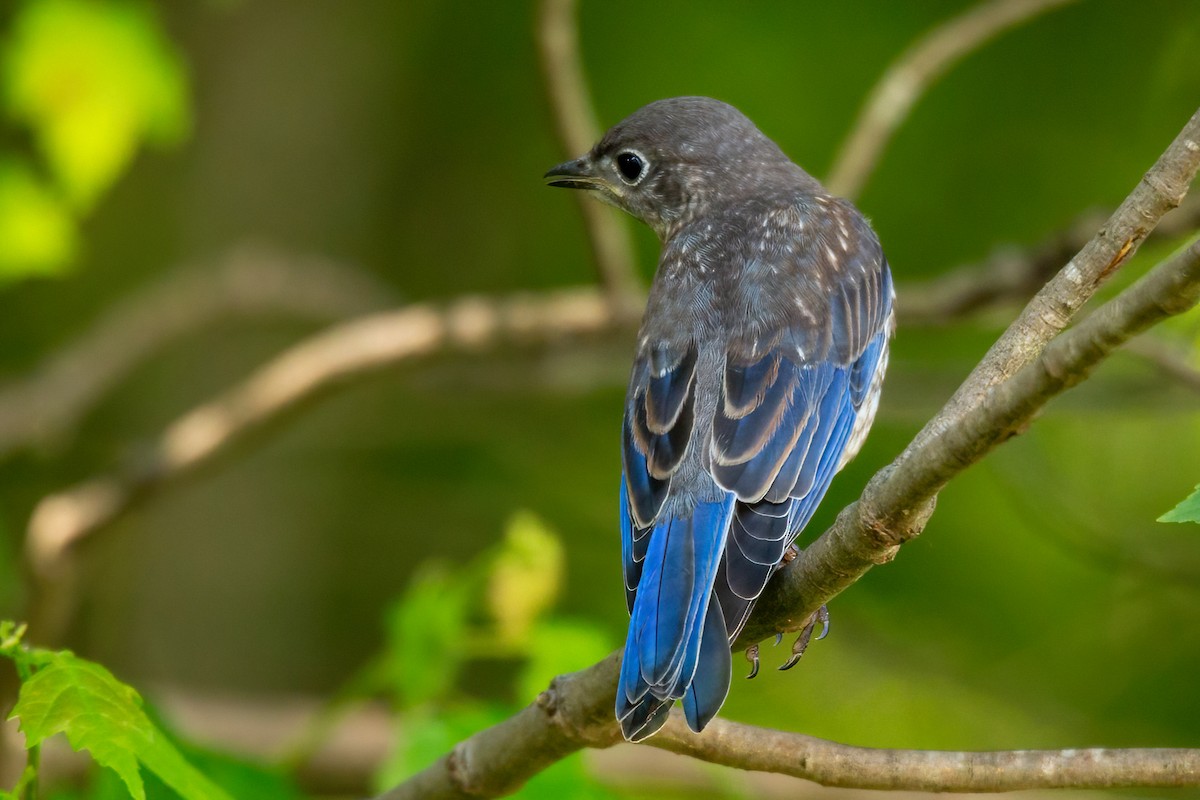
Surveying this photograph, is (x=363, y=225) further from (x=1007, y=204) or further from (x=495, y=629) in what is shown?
(x=495, y=629)

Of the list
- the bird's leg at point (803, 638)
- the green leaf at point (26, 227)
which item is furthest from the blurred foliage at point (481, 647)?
the green leaf at point (26, 227)

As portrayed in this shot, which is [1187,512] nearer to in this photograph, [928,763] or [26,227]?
[928,763]

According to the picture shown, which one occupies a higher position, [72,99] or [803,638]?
[72,99]

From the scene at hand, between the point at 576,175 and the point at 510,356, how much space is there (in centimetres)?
206

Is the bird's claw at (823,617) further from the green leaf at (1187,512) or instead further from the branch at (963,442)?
the green leaf at (1187,512)

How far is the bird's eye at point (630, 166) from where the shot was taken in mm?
4398

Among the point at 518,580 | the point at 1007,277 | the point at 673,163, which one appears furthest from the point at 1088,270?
the point at 1007,277

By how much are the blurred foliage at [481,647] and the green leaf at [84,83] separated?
2.67 meters

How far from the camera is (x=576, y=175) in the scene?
4.44 m

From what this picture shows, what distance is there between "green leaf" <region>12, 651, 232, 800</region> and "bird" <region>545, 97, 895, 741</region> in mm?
781

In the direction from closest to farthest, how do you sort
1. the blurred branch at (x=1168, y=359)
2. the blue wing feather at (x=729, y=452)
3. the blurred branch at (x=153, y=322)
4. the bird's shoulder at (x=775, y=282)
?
the blue wing feather at (x=729, y=452), the bird's shoulder at (x=775, y=282), the blurred branch at (x=1168, y=359), the blurred branch at (x=153, y=322)

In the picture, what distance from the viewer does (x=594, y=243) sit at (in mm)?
5227

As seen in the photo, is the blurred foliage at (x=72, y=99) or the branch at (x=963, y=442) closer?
the branch at (x=963, y=442)

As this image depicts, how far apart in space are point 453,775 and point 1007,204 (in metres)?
6.20
